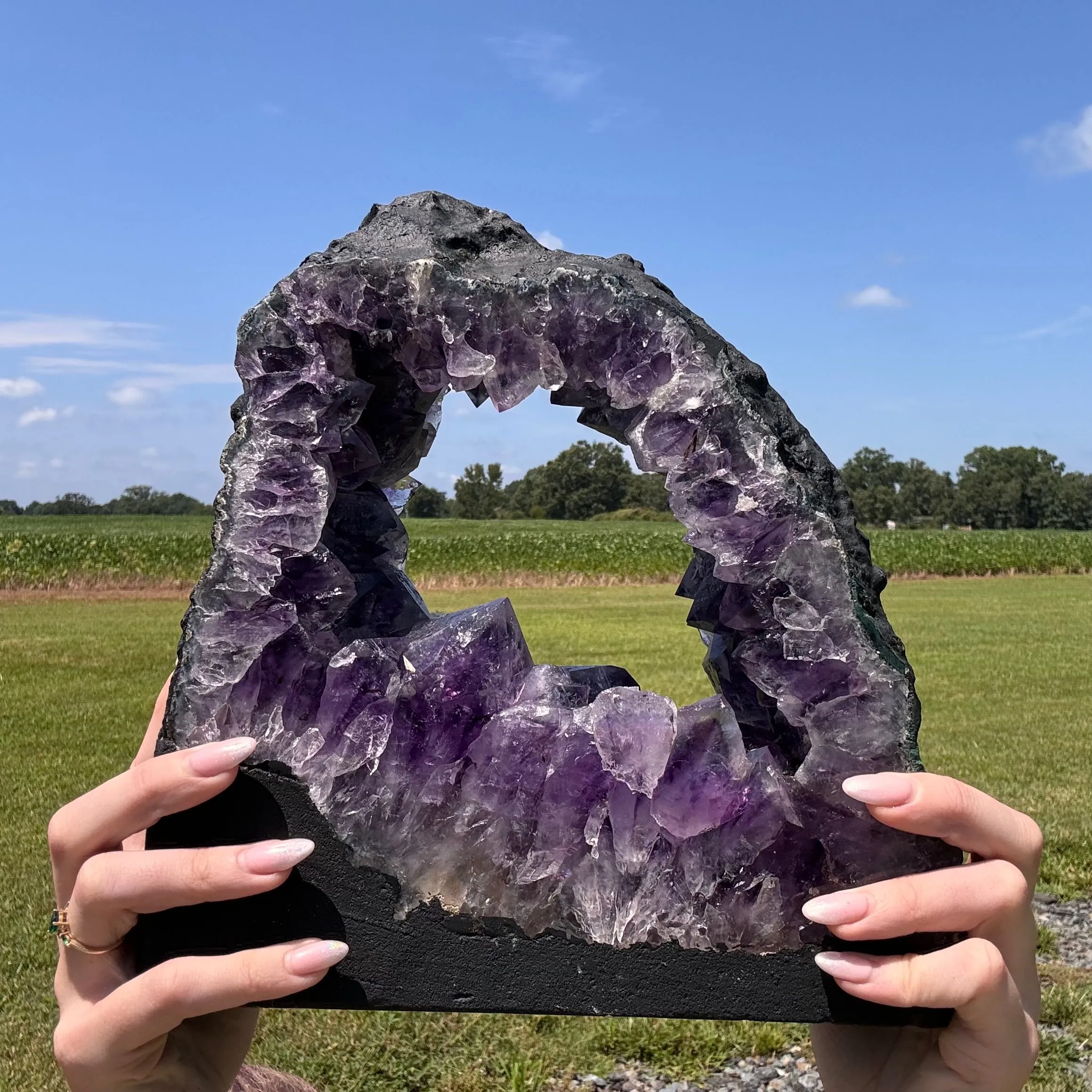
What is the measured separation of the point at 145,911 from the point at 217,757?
0.22 m

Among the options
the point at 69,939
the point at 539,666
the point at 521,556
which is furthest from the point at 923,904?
the point at 521,556

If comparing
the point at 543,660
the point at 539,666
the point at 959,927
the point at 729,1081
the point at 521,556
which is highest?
the point at 539,666

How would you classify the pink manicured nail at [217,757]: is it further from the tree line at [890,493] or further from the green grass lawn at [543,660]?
the tree line at [890,493]

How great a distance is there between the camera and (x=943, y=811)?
3.52 feet

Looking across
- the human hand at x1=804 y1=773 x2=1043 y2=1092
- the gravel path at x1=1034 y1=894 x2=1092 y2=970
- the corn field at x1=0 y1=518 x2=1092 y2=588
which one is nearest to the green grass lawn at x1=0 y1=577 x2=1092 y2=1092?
the gravel path at x1=1034 y1=894 x2=1092 y2=970

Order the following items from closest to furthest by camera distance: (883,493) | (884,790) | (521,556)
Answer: (884,790) → (521,556) → (883,493)

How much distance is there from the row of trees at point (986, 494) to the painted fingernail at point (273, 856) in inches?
2309

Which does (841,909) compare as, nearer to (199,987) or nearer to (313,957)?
(313,957)

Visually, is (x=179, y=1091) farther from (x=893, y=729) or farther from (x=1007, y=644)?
→ (x=1007, y=644)

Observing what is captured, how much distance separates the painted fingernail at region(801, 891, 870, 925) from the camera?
1.08m

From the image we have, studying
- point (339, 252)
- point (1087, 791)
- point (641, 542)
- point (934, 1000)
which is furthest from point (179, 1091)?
point (641, 542)

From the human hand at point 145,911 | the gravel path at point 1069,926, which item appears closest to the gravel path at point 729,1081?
the gravel path at point 1069,926

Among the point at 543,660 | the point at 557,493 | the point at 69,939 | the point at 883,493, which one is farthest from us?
the point at 883,493

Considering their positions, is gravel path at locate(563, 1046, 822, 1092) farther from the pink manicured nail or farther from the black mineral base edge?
the pink manicured nail
